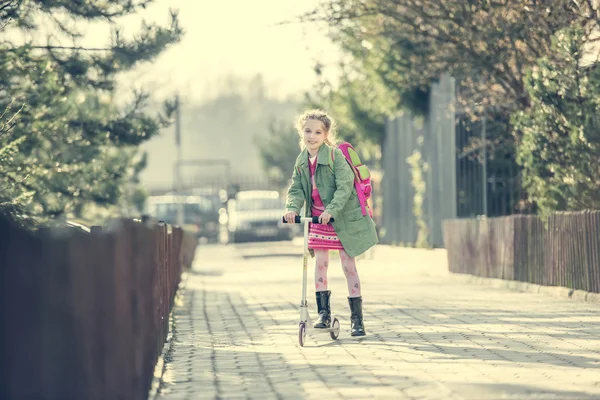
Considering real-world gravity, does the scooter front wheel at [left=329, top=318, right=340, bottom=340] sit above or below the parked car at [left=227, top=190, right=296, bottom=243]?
below

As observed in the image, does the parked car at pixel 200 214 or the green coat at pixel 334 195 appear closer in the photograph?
the green coat at pixel 334 195

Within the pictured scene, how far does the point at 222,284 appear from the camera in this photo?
20594mm

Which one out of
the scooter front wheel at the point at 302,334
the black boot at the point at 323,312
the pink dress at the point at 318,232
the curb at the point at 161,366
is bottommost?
the curb at the point at 161,366

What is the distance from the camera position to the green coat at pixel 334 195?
31.8 feet

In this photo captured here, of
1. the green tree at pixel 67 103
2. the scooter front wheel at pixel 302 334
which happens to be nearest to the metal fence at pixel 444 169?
the green tree at pixel 67 103

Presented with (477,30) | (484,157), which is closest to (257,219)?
(484,157)

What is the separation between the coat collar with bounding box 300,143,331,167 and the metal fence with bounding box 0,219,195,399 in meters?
3.87

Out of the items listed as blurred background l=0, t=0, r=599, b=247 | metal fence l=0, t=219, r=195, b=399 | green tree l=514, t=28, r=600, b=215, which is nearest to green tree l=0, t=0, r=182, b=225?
blurred background l=0, t=0, r=599, b=247

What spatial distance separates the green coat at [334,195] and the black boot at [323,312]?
42 cm

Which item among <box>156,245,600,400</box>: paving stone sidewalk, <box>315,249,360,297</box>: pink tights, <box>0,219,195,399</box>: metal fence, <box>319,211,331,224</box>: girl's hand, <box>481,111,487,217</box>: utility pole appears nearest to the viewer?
<box>0,219,195,399</box>: metal fence

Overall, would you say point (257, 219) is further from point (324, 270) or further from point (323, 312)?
point (323, 312)

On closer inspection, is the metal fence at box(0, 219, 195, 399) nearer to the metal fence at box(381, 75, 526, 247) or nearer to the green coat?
the green coat

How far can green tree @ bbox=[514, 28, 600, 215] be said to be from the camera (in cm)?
1342

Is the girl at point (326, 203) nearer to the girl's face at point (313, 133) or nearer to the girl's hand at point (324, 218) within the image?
the girl's face at point (313, 133)
